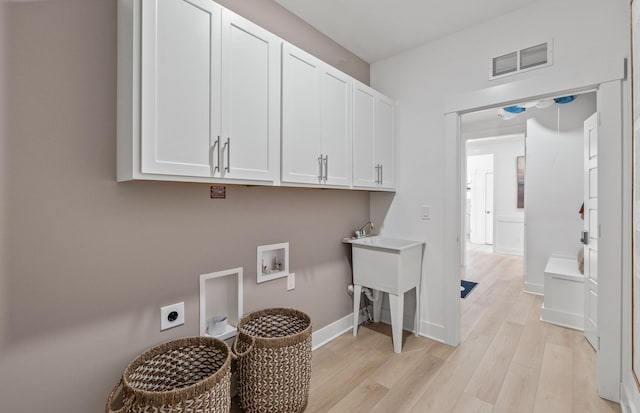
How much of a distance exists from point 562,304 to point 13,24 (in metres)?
4.44

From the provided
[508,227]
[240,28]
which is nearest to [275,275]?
[240,28]

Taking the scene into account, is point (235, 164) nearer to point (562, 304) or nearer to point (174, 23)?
point (174, 23)

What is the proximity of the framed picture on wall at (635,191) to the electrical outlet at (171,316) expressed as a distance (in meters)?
2.39

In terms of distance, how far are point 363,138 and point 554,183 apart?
308cm

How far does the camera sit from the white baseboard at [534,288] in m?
3.82

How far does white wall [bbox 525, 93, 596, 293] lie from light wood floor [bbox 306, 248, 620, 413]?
1.32 meters

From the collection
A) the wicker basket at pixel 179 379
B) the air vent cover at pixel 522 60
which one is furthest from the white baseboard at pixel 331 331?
the air vent cover at pixel 522 60

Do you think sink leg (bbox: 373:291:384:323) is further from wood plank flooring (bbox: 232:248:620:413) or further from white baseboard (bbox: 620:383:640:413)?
white baseboard (bbox: 620:383:640:413)

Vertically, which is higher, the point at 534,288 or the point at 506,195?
the point at 506,195

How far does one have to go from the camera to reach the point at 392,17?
227 centimetres

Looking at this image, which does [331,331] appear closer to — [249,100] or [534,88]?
[249,100]

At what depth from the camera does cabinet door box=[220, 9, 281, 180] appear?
1.51 metres

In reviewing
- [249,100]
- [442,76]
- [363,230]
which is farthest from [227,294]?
[442,76]

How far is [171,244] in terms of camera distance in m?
1.57
